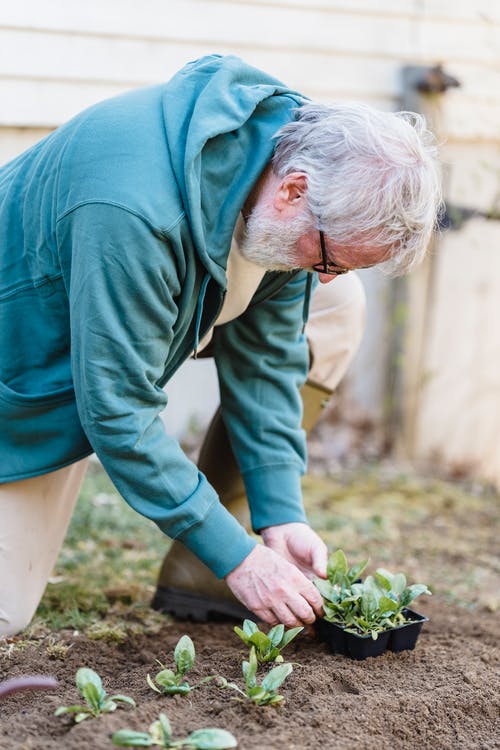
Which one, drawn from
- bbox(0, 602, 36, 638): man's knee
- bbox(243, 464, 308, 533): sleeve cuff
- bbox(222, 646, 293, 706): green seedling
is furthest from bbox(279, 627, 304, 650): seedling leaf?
bbox(0, 602, 36, 638): man's knee

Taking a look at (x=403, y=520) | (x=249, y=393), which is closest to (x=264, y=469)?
(x=249, y=393)

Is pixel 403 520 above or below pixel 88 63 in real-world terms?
below

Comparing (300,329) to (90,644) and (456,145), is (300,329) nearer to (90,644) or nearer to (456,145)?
(90,644)

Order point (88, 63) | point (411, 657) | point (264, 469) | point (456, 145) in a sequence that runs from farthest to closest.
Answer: point (456, 145), point (88, 63), point (264, 469), point (411, 657)

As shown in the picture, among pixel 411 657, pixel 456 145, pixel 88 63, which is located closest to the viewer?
pixel 411 657

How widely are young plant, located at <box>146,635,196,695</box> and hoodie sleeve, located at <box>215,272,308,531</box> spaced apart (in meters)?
0.53

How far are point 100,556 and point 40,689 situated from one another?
144cm

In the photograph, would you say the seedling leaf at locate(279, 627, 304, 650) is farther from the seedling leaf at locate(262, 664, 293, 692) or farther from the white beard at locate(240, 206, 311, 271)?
the white beard at locate(240, 206, 311, 271)

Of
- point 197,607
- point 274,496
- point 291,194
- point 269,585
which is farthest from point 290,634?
point 291,194

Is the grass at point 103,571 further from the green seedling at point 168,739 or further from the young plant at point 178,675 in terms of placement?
the green seedling at point 168,739

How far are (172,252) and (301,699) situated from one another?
1104 millimetres

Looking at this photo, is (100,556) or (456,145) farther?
(456,145)

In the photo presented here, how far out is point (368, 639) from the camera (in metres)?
2.51

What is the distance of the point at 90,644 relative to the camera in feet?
8.95
